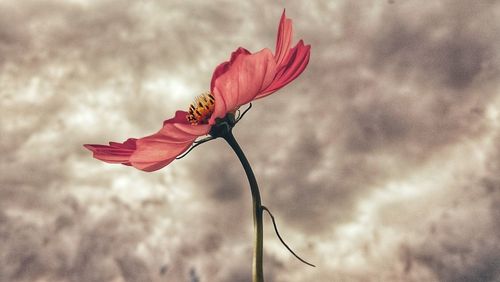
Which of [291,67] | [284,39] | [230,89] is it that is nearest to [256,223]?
[230,89]

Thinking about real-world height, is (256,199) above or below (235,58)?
below

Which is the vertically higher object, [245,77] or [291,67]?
[291,67]

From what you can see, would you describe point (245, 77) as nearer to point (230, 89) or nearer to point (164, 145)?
point (230, 89)

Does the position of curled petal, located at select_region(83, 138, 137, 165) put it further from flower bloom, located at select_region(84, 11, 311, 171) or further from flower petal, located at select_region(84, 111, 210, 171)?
flower petal, located at select_region(84, 111, 210, 171)

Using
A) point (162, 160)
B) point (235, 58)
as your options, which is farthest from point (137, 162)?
point (235, 58)

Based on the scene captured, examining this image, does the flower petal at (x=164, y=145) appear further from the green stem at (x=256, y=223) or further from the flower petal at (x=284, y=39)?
the flower petal at (x=284, y=39)

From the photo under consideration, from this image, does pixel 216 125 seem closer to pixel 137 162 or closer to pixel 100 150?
pixel 137 162

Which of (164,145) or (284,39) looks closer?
(164,145)

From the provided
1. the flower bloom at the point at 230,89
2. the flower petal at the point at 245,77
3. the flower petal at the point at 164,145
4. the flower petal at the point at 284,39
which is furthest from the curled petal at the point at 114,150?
Result: the flower petal at the point at 284,39
